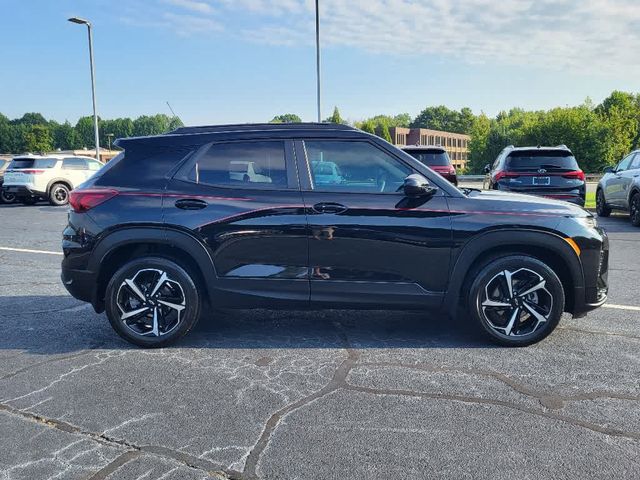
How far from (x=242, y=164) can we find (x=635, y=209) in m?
11.0

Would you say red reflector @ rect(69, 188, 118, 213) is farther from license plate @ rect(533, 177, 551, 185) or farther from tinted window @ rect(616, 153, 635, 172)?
tinted window @ rect(616, 153, 635, 172)

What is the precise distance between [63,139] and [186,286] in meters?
173

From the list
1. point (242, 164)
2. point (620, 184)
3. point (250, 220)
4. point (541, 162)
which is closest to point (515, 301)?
point (250, 220)

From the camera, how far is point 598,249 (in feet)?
14.4

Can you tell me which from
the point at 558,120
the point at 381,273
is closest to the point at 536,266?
the point at 381,273

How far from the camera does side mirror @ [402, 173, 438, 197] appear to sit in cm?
421

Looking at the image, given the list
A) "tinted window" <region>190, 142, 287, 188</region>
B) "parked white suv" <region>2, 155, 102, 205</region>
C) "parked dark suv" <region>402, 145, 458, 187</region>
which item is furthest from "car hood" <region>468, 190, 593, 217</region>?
"parked white suv" <region>2, 155, 102, 205</region>

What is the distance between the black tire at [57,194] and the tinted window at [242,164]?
55.7 ft

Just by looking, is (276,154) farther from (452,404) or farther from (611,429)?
(611,429)

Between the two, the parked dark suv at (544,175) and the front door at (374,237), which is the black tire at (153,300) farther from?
the parked dark suv at (544,175)

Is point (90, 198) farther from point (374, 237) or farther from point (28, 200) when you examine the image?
point (28, 200)

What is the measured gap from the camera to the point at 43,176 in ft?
62.7

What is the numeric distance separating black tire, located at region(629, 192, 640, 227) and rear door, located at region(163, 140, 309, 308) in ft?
35.0

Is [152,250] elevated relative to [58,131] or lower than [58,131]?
lower
